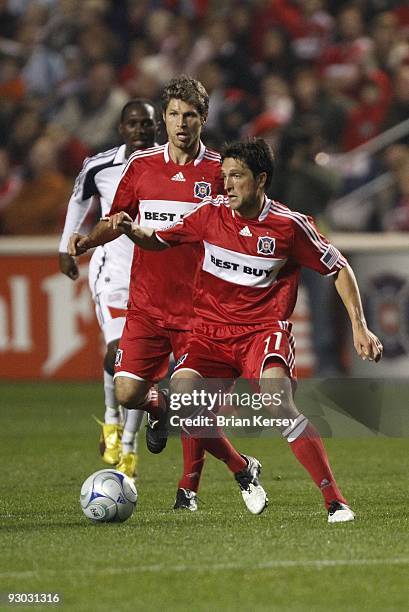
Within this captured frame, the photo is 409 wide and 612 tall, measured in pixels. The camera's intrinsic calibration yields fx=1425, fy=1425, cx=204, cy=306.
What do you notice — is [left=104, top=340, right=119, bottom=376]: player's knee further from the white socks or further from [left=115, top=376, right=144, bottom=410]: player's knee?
[left=115, top=376, right=144, bottom=410]: player's knee

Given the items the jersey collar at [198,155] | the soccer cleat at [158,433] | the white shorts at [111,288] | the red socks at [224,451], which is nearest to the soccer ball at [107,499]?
the red socks at [224,451]

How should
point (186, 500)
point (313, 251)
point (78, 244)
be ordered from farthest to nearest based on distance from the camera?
1. point (186, 500)
2. point (78, 244)
3. point (313, 251)

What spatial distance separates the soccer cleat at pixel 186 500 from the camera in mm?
7605

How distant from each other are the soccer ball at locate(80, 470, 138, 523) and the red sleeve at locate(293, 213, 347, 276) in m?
1.43

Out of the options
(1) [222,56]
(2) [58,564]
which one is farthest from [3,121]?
(2) [58,564]

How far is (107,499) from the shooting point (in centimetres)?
696

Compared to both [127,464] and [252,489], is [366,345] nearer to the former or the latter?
[252,489]

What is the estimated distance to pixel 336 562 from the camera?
5.77 m

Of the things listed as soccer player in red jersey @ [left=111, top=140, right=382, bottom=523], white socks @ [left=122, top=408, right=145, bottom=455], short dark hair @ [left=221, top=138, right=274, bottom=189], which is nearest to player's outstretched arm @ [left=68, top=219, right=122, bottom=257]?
soccer player in red jersey @ [left=111, top=140, right=382, bottom=523]

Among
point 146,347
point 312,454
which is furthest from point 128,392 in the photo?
point 312,454

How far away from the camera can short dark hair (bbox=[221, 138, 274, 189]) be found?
23.1 feet

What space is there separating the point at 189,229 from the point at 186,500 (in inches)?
57.9

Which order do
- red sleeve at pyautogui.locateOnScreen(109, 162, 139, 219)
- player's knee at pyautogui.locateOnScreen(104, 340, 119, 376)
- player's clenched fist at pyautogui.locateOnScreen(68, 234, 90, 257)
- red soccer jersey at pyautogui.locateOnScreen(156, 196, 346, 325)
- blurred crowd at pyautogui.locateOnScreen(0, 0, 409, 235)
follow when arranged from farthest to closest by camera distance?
blurred crowd at pyautogui.locateOnScreen(0, 0, 409, 235) → player's knee at pyautogui.locateOnScreen(104, 340, 119, 376) → red sleeve at pyautogui.locateOnScreen(109, 162, 139, 219) → player's clenched fist at pyautogui.locateOnScreen(68, 234, 90, 257) → red soccer jersey at pyautogui.locateOnScreen(156, 196, 346, 325)

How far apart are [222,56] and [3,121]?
281cm
